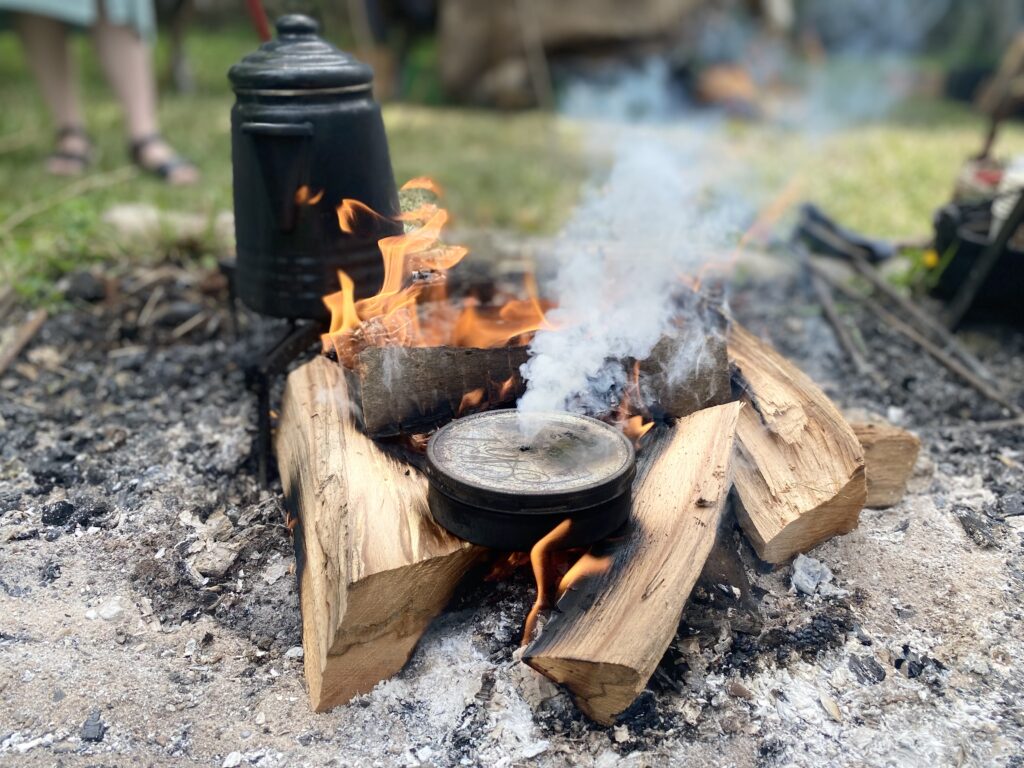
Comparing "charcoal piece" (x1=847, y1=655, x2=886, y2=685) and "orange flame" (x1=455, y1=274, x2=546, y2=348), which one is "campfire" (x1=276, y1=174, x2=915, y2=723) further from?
"charcoal piece" (x1=847, y1=655, x2=886, y2=685)

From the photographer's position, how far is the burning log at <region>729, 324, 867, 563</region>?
223 cm

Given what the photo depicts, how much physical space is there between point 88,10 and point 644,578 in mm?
4905

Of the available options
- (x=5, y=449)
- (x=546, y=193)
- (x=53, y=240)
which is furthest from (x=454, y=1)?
(x=5, y=449)

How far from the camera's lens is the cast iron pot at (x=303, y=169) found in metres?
2.55

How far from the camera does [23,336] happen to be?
3.64 m

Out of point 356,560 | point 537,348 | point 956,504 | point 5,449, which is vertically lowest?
point 5,449

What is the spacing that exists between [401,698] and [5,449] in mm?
1734

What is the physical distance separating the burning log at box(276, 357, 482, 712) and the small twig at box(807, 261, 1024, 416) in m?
2.27

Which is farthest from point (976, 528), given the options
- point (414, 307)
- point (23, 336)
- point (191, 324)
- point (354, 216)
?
point (23, 336)

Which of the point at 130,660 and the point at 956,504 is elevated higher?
the point at 956,504

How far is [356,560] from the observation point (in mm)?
1931

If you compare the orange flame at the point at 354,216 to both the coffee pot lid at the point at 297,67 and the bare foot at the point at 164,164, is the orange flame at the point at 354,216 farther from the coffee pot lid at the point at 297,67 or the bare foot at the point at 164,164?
the bare foot at the point at 164,164

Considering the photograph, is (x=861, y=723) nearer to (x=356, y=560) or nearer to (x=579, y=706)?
(x=579, y=706)

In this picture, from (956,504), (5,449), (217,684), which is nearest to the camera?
(217,684)
